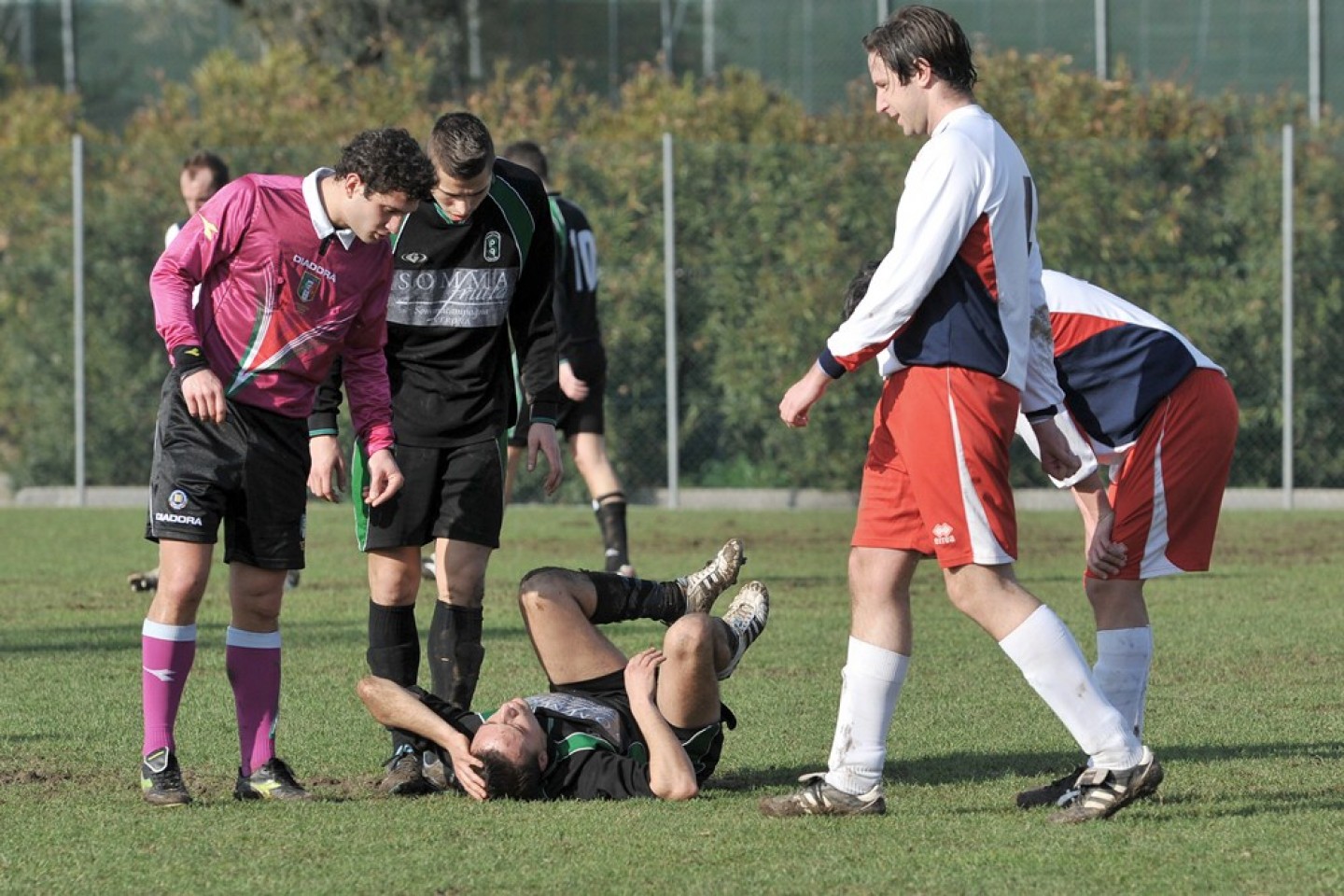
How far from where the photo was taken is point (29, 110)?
20.3 meters

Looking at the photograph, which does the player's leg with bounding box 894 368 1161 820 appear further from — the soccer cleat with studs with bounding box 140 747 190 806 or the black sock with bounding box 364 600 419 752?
the soccer cleat with studs with bounding box 140 747 190 806

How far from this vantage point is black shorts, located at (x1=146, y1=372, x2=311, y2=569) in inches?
221

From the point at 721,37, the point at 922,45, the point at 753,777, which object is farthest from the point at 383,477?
the point at 721,37

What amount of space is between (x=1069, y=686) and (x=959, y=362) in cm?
87

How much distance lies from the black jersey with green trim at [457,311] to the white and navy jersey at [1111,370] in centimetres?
168

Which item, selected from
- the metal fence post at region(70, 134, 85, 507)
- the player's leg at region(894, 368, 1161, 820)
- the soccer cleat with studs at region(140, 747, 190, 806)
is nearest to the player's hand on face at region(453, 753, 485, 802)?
the soccer cleat with studs at region(140, 747, 190, 806)

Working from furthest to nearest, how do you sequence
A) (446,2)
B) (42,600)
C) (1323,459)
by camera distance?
1. (446,2)
2. (1323,459)
3. (42,600)

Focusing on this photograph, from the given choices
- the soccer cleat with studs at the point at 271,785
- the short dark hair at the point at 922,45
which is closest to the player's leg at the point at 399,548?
the soccer cleat with studs at the point at 271,785

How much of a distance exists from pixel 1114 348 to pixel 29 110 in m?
16.4

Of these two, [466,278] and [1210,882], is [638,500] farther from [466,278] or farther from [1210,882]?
[1210,882]

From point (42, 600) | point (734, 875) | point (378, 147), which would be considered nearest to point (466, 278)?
point (378, 147)

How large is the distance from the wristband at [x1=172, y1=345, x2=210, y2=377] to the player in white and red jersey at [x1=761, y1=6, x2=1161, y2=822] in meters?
1.61

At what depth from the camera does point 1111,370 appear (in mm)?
6105

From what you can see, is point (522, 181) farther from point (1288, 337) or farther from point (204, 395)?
point (1288, 337)
